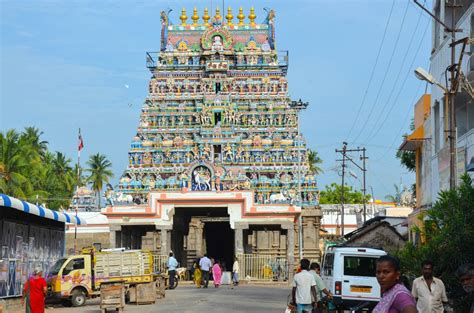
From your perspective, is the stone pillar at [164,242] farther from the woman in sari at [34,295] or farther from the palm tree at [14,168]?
the woman in sari at [34,295]

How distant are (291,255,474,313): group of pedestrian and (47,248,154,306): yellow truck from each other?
1080cm

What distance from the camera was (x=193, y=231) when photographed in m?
63.4

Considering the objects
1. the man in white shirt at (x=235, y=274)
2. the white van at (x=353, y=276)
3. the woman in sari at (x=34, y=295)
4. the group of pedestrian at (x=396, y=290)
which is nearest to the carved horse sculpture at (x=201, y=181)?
the man in white shirt at (x=235, y=274)

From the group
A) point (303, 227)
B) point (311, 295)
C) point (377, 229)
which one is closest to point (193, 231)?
point (303, 227)

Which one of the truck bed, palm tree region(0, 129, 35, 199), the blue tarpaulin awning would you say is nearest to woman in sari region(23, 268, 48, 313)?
the blue tarpaulin awning

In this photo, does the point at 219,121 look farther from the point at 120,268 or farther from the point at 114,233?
the point at 120,268

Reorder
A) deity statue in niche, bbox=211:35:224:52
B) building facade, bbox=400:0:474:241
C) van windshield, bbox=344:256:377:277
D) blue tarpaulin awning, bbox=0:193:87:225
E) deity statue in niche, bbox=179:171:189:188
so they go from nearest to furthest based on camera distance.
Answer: van windshield, bbox=344:256:377:277
blue tarpaulin awning, bbox=0:193:87:225
building facade, bbox=400:0:474:241
deity statue in niche, bbox=179:171:189:188
deity statue in niche, bbox=211:35:224:52

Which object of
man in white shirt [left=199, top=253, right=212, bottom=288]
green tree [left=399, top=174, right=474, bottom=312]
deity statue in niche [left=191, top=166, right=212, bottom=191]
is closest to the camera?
green tree [left=399, top=174, right=474, bottom=312]

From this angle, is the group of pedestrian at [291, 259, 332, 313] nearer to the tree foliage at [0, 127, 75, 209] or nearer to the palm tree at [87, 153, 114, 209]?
the tree foliage at [0, 127, 75, 209]

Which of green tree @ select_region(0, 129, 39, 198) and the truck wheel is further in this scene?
green tree @ select_region(0, 129, 39, 198)

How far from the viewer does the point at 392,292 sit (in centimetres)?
792

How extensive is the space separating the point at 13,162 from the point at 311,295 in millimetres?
44792

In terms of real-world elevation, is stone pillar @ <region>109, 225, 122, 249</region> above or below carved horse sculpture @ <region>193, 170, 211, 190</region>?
below

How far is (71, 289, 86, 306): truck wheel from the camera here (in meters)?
29.7
